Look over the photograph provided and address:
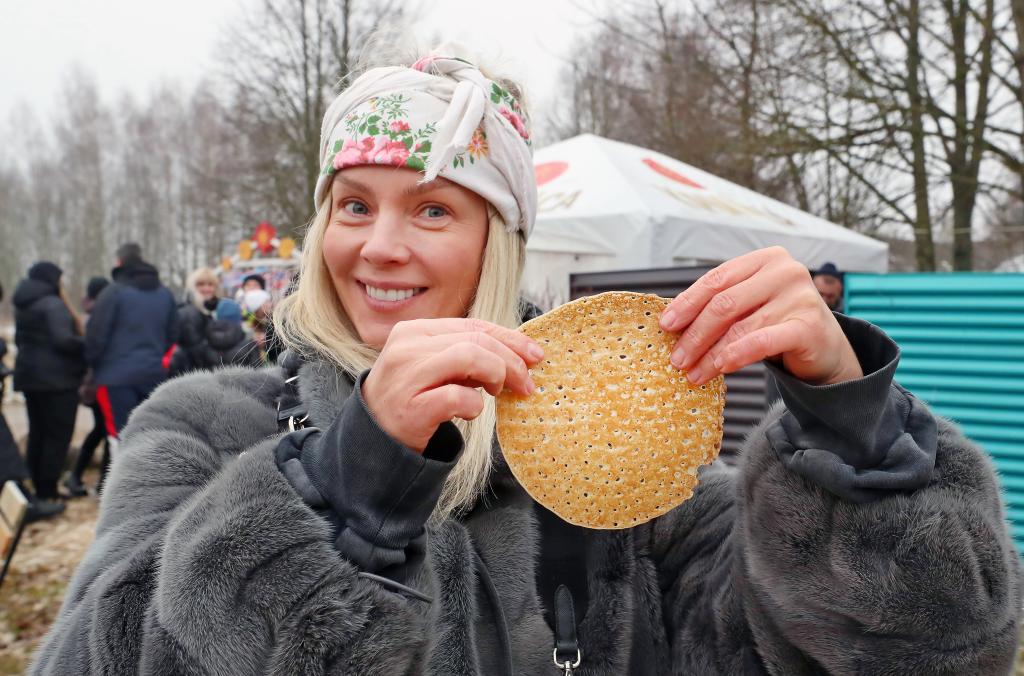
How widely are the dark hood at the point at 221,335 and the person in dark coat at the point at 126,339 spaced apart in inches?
22.0

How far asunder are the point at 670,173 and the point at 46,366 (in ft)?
19.9

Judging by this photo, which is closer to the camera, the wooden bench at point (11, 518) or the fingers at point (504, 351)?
the fingers at point (504, 351)

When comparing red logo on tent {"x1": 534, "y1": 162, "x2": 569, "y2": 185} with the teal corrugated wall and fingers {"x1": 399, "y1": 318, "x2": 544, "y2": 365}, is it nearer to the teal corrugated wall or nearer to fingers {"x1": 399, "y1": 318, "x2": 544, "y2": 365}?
the teal corrugated wall

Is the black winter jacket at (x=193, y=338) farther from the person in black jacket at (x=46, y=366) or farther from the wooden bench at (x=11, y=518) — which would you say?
the wooden bench at (x=11, y=518)

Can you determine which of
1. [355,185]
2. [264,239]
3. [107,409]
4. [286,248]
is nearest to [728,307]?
[355,185]

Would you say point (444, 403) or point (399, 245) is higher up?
point (399, 245)

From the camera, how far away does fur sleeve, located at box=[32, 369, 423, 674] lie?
862mm

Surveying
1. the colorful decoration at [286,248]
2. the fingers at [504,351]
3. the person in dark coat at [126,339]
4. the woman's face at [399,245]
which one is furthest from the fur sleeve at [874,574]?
the colorful decoration at [286,248]

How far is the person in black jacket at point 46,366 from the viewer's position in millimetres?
5621

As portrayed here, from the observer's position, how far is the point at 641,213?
5.54m

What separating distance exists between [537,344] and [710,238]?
532 centimetres

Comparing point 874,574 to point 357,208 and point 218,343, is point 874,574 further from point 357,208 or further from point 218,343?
point 218,343

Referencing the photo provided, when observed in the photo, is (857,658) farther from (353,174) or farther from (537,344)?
(353,174)

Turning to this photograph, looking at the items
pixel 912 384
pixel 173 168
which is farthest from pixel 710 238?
pixel 173 168
